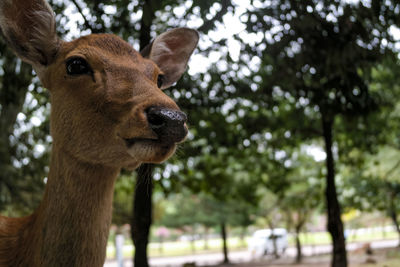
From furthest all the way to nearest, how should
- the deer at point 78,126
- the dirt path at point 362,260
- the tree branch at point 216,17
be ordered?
1. the dirt path at point 362,260
2. the tree branch at point 216,17
3. the deer at point 78,126

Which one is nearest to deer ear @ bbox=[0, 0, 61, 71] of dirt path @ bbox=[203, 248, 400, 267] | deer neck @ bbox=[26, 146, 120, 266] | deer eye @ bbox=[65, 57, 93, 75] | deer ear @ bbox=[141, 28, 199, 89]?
deer eye @ bbox=[65, 57, 93, 75]

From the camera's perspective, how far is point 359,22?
3768 mm

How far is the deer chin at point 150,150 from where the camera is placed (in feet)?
5.88

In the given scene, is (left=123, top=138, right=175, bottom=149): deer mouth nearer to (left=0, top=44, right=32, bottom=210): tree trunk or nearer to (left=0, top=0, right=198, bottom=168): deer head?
(left=0, top=0, right=198, bottom=168): deer head

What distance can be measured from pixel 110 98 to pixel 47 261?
900 mm

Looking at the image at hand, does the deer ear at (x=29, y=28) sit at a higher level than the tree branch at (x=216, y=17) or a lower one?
lower

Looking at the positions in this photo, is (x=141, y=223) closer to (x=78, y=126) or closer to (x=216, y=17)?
(x=216, y=17)

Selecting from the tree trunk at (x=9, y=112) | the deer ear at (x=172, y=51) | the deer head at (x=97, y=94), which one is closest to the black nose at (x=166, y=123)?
the deer head at (x=97, y=94)

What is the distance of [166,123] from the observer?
173 cm

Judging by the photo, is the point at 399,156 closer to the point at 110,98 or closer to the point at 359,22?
the point at 359,22

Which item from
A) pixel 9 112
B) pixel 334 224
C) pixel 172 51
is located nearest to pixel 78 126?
pixel 172 51

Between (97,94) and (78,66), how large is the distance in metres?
0.23

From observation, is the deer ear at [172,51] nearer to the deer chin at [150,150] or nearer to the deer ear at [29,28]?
the deer ear at [29,28]

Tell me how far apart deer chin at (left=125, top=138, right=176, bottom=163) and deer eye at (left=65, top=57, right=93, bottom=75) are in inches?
23.4
